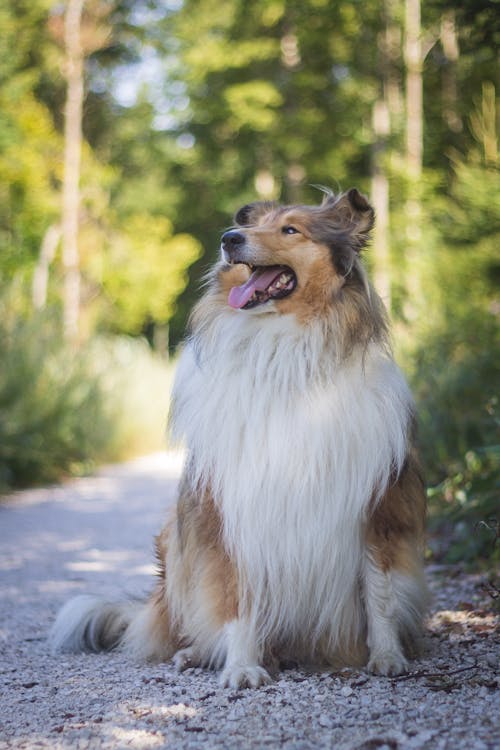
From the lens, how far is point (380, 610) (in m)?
3.30

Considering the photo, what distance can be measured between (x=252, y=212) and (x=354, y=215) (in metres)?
0.56

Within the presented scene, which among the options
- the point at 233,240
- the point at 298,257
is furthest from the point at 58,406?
the point at 298,257

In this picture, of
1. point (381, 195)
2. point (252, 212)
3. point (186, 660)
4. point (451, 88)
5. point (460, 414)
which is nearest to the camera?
point (186, 660)

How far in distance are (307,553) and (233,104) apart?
76.6 feet

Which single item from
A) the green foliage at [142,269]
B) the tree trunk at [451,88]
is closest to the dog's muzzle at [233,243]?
the green foliage at [142,269]

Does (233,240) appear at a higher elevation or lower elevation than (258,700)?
higher

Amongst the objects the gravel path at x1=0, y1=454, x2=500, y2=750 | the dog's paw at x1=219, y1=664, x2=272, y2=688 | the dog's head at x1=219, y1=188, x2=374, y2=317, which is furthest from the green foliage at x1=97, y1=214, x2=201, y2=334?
the dog's paw at x1=219, y1=664, x2=272, y2=688

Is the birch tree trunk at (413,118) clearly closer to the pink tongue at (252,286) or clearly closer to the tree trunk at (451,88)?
the tree trunk at (451,88)

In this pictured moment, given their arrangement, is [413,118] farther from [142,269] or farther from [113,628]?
[113,628]

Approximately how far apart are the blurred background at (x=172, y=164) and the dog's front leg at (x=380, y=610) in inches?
223

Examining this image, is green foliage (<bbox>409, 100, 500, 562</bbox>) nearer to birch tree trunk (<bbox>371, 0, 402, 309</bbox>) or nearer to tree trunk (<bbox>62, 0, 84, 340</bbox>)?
birch tree trunk (<bbox>371, 0, 402, 309</bbox>)

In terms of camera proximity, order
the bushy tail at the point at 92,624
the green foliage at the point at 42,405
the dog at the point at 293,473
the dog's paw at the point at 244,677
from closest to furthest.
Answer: the dog's paw at the point at 244,677, the dog at the point at 293,473, the bushy tail at the point at 92,624, the green foliage at the point at 42,405

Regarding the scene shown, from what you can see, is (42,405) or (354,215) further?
(42,405)

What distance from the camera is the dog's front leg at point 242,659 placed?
3.12 m
